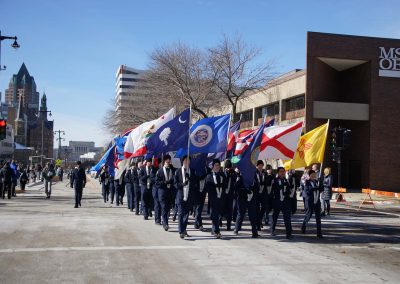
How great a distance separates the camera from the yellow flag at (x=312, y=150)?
569 inches

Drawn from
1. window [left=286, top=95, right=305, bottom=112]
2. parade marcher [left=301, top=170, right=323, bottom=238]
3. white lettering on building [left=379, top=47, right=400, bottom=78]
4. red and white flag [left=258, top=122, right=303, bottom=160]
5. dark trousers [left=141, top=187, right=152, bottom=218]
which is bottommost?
dark trousers [left=141, top=187, right=152, bottom=218]

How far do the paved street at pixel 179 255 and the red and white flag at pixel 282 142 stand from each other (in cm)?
226

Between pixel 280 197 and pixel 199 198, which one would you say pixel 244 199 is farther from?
pixel 199 198

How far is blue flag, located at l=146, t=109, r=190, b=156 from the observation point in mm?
12883

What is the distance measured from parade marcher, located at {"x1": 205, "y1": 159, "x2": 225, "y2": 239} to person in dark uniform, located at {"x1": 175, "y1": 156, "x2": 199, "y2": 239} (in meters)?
0.44

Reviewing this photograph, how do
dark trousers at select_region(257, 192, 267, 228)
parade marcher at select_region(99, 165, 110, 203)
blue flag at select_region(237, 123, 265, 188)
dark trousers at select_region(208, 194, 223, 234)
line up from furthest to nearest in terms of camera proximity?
1. parade marcher at select_region(99, 165, 110, 203)
2. dark trousers at select_region(257, 192, 267, 228)
3. blue flag at select_region(237, 123, 265, 188)
4. dark trousers at select_region(208, 194, 223, 234)

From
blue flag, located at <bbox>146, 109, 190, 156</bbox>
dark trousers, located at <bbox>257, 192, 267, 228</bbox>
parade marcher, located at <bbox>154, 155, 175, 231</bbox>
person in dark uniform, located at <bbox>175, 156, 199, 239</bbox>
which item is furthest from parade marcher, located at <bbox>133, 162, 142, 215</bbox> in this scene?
dark trousers, located at <bbox>257, 192, 267, 228</bbox>

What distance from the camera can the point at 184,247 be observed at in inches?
381

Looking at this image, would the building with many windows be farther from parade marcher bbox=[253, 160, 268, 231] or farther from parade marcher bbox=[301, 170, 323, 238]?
parade marcher bbox=[301, 170, 323, 238]

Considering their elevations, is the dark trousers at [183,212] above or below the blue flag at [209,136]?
below

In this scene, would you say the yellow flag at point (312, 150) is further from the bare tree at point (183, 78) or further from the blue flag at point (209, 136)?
the bare tree at point (183, 78)

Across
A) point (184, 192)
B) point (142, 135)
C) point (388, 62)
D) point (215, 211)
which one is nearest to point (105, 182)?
point (142, 135)

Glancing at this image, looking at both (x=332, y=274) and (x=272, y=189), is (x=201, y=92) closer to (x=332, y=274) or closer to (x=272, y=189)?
(x=272, y=189)

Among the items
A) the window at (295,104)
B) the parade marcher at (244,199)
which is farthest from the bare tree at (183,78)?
the parade marcher at (244,199)
